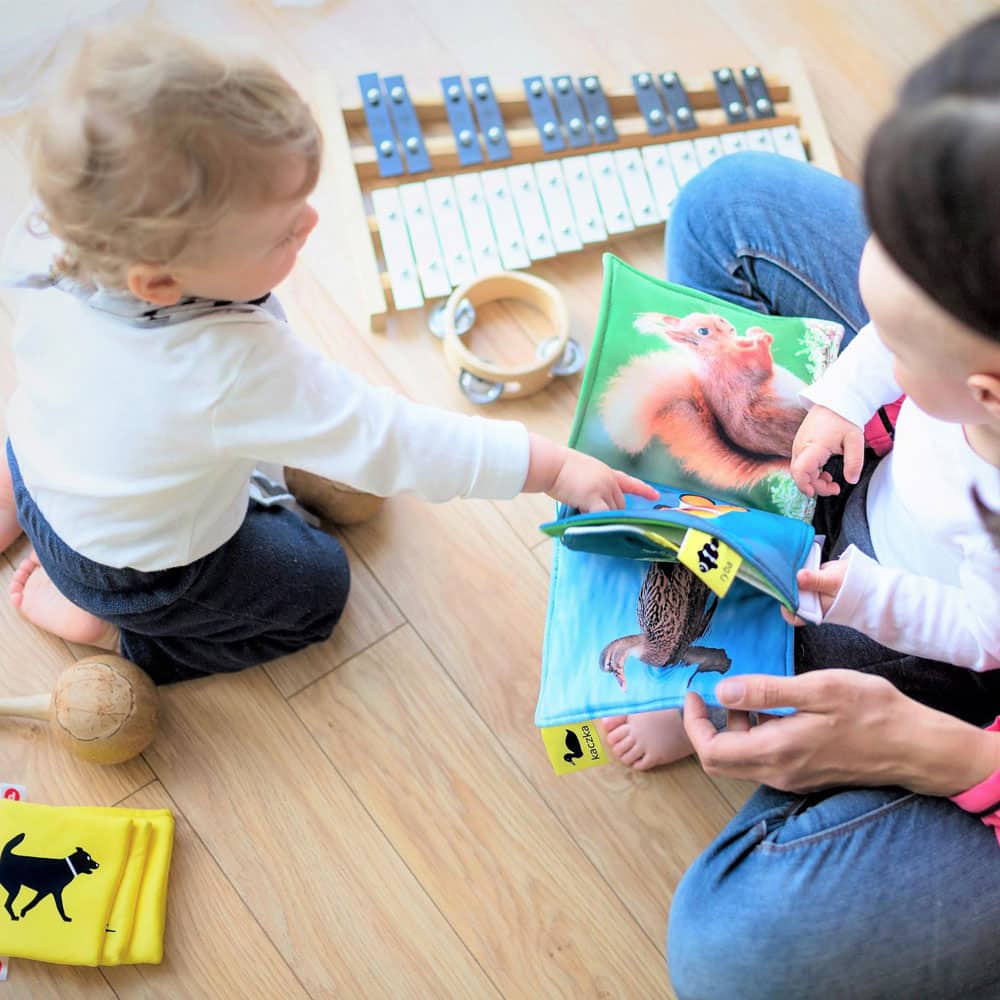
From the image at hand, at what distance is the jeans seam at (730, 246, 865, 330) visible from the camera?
3.28 ft

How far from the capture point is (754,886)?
0.81 meters

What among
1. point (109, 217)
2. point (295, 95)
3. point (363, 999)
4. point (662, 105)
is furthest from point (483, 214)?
point (363, 999)

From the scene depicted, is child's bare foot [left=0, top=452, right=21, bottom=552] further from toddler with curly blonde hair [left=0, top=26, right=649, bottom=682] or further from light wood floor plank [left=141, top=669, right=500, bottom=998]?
light wood floor plank [left=141, top=669, right=500, bottom=998]

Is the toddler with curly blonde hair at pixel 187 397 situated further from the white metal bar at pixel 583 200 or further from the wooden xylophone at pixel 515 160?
the white metal bar at pixel 583 200

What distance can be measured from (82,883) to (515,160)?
1039 millimetres

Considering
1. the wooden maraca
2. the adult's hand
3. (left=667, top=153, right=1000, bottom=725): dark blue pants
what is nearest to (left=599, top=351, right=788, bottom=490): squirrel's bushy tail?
(left=667, top=153, right=1000, bottom=725): dark blue pants

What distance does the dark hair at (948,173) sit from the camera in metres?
0.46

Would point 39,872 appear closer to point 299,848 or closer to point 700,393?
point 299,848

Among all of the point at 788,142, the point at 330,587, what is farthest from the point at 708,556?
the point at 788,142

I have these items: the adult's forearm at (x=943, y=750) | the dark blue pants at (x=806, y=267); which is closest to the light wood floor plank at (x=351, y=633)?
the dark blue pants at (x=806, y=267)

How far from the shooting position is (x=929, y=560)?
32.3 inches

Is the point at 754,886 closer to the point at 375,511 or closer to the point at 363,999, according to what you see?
the point at 363,999

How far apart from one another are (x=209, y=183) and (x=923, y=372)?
50 cm

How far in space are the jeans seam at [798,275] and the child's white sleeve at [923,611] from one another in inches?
12.0
